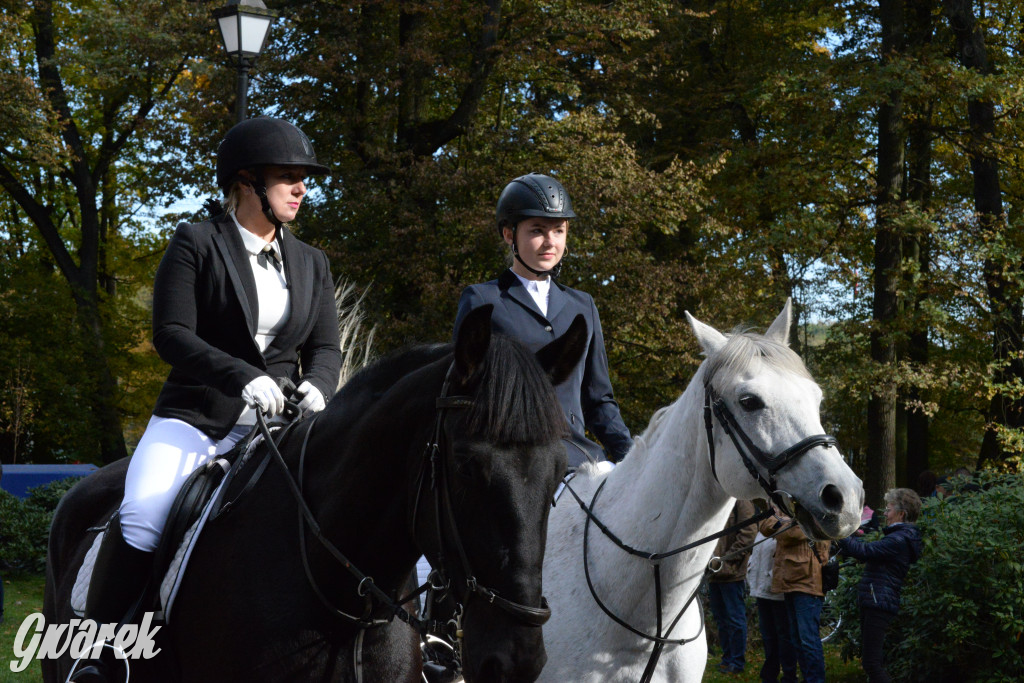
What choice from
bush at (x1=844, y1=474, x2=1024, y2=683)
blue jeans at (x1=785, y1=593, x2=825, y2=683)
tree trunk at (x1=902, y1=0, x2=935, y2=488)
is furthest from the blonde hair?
tree trunk at (x1=902, y1=0, x2=935, y2=488)

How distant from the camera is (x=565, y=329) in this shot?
5156 millimetres

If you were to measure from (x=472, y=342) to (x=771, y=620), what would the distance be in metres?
8.11

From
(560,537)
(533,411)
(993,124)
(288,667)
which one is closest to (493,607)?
(533,411)

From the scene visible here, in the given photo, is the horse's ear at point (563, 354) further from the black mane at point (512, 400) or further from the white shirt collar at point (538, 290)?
the white shirt collar at point (538, 290)

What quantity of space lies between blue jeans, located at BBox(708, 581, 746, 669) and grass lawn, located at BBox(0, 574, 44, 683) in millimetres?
7057

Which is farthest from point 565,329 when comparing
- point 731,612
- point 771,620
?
point 731,612

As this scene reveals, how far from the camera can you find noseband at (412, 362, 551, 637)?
2455mm

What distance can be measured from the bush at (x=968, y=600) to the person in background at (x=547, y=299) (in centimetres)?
513

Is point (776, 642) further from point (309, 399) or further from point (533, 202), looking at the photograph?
point (309, 399)

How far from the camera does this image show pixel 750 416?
403 centimetres

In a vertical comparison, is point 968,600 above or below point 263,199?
below

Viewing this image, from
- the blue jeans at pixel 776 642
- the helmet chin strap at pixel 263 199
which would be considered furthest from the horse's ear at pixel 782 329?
the blue jeans at pixel 776 642

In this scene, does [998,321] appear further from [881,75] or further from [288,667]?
[288,667]

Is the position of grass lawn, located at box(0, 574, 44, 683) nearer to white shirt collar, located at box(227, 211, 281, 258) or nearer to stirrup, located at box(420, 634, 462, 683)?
white shirt collar, located at box(227, 211, 281, 258)
